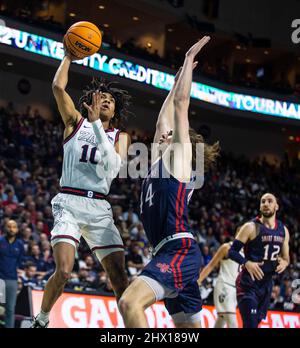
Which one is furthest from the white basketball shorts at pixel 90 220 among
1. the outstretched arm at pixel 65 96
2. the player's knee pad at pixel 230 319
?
the player's knee pad at pixel 230 319

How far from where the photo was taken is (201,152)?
6.03m

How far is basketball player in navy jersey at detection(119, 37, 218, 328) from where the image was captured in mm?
5305

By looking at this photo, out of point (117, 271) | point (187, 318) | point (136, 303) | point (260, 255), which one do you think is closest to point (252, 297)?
point (260, 255)

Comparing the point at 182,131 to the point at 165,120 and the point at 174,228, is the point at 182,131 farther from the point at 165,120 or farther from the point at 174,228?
the point at 165,120

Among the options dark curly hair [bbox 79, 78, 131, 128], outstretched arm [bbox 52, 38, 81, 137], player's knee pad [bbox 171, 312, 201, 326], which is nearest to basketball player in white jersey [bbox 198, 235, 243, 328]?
dark curly hair [bbox 79, 78, 131, 128]

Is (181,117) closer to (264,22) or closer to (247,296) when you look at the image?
(247,296)

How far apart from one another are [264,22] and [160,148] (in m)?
29.8

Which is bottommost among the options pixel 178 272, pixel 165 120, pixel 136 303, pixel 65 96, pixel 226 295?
pixel 136 303

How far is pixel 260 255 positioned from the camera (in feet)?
29.0

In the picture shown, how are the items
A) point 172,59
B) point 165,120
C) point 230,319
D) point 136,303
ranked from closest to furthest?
point 136,303, point 165,120, point 230,319, point 172,59

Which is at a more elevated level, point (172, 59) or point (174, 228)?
point (172, 59)

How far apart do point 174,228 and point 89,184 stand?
150 cm

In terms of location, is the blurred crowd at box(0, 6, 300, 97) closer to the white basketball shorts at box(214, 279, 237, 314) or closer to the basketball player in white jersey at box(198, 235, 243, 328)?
the basketball player in white jersey at box(198, 235, 243, 328)
